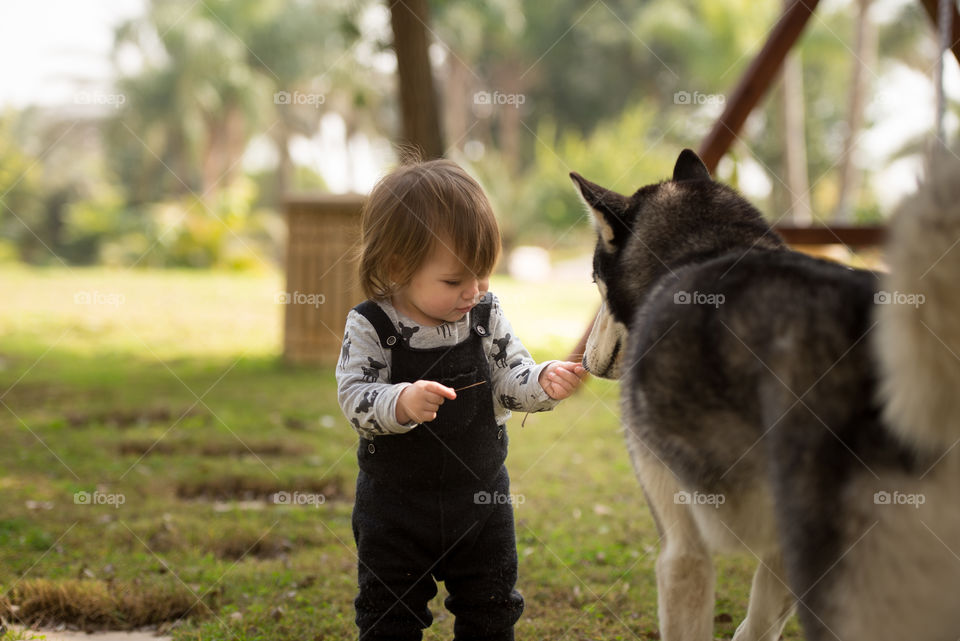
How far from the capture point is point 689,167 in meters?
3.32

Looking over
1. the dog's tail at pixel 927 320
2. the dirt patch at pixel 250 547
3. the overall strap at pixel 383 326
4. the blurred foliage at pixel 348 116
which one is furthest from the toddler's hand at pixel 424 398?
the blurred foliage at pixel 348 116

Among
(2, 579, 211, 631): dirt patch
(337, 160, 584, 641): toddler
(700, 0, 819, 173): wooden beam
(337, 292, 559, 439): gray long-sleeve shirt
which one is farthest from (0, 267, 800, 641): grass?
(700, 0, 819, 173): wooden beam

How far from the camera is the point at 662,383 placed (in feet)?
7.70

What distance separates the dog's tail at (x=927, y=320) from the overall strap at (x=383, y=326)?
4.80ft

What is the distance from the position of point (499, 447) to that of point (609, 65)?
41.7m

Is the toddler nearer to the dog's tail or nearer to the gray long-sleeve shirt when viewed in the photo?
the gray long-sleeve shirt

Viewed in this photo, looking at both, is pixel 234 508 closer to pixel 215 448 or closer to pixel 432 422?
pixel 215 448

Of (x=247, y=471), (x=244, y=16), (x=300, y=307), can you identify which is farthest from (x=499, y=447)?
(x=244, y=16)

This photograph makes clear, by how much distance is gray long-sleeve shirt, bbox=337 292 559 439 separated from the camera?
2.52m

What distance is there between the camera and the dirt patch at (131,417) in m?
6.98

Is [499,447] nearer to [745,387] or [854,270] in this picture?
[745,387]

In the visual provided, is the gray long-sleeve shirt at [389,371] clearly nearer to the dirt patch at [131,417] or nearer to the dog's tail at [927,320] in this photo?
the dog's tail at [927,320]

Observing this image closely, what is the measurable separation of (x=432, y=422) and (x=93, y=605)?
178 cm

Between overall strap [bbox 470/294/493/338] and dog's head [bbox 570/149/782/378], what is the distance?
46 centimetres
